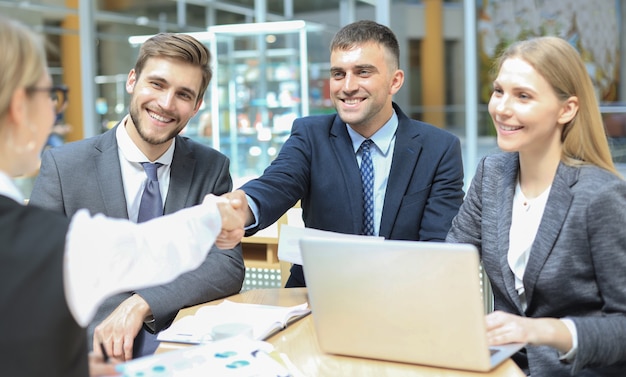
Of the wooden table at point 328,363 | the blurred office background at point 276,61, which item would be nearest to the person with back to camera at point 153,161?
the wooden table at point 328,363

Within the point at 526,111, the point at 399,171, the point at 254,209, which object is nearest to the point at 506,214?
the point at 526,111

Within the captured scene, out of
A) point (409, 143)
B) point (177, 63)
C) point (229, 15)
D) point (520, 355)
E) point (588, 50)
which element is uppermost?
point (229, 15)

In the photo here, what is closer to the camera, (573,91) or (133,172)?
(573,91)

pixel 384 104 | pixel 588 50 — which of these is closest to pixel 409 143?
pixel 384 104

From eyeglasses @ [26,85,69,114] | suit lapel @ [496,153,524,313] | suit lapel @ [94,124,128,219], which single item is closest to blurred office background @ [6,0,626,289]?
suit lapel @ [94,124,128,219]

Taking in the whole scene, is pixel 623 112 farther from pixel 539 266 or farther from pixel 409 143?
pixel 539 266

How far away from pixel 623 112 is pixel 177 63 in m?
5.89

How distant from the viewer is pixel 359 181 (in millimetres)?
2582

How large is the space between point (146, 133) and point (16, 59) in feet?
4.10

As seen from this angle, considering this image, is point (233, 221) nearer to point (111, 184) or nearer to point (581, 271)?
point (111, 184)

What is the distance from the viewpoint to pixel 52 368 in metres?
1.05

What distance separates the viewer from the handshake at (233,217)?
6.32 ft

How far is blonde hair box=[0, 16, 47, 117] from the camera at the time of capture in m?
1.09

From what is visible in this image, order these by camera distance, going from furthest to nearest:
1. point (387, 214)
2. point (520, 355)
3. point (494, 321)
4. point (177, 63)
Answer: point (387, 214) → point (177, 63) → point (520, 355) → point (494, 321)
